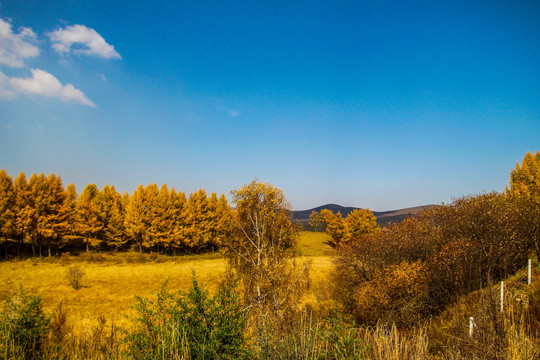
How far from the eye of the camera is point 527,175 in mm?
53625

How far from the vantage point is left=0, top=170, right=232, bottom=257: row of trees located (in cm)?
3781

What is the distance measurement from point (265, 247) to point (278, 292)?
2437 mm

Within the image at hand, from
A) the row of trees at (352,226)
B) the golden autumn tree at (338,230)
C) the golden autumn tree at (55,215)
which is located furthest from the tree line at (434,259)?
the row of trees at (352,226)

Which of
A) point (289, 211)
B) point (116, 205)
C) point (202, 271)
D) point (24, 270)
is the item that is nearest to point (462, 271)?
point (289, 211)

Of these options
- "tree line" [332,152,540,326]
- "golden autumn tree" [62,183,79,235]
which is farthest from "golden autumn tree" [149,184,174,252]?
"tree line" [332,152,540,326]

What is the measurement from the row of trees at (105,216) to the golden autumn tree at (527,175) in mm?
54839

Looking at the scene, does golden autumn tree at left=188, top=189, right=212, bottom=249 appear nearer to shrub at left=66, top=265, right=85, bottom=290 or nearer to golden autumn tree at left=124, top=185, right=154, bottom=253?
golden autumn tree at left=124, top=185, right=154, bottom=253

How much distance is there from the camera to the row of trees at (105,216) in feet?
124

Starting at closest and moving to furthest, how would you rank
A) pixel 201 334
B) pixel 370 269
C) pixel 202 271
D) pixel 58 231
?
pixel 201 334
pixel 370 269
pixel 202 271
pixel 58 231

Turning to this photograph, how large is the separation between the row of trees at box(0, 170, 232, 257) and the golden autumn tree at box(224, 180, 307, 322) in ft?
68.3

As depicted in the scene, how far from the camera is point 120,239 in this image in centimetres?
4866

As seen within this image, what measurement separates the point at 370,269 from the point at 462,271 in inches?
235

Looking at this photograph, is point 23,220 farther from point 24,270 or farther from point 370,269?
point 370,269

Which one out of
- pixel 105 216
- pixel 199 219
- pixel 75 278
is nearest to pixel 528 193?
pixel 199 219
